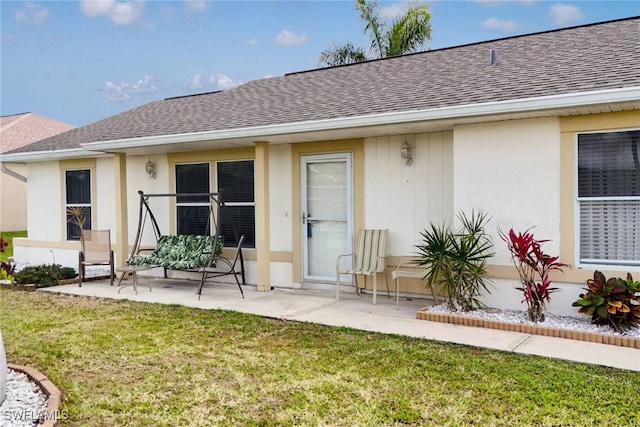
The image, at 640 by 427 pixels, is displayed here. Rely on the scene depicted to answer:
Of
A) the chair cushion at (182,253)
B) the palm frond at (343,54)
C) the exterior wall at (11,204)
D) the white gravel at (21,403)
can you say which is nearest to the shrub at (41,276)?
the chair cushion at (182,253)

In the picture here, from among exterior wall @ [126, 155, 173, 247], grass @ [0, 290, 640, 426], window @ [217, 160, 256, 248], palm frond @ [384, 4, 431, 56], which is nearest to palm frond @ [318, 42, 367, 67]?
palm frond @ [384, 4, 431, 56]

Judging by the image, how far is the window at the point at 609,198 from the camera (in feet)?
18.7

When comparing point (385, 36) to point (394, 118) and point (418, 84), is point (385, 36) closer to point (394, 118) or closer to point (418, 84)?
point (418, 84)

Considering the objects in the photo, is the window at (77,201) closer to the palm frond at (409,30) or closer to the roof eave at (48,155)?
the roof eave at (48,155)

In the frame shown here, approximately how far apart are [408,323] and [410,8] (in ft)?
50.8

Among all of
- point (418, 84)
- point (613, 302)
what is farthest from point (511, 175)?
point (418, 84)

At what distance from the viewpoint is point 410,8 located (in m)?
18.6

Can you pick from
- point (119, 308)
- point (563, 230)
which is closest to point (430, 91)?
point (563, 230)

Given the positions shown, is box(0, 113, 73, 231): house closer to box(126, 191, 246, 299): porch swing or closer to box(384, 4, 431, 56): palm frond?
box(126, 191, 246, 299): porch swing

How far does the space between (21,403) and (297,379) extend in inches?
80.7

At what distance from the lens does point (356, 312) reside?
673cm

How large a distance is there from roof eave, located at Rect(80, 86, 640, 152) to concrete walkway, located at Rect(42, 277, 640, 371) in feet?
8.15

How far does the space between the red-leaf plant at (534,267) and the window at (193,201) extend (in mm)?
5708

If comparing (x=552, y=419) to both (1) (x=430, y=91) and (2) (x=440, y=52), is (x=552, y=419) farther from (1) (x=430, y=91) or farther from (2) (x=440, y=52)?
(2) (x=440, y=52)
